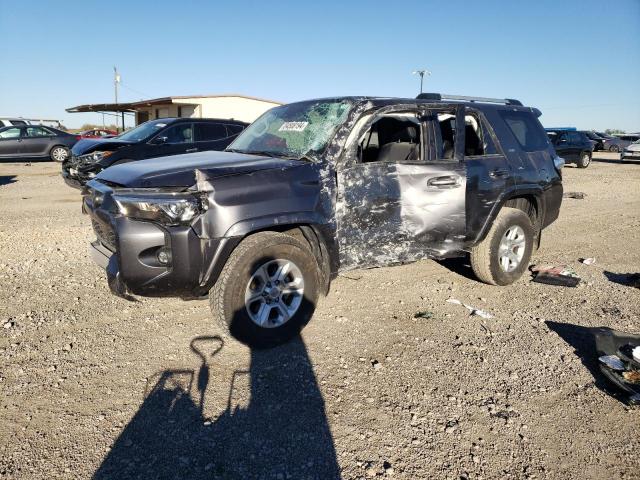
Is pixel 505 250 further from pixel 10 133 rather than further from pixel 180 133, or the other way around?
pixel 10 133

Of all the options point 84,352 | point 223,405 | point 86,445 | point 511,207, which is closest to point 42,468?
point 86,445

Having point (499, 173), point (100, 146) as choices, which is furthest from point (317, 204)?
point (100, 146)

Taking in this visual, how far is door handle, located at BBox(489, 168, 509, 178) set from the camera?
15.5 ft

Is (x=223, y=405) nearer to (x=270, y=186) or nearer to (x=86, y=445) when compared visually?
(x=86, y=445)

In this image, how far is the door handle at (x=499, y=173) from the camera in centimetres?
474

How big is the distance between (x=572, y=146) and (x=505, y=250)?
18.7 meters

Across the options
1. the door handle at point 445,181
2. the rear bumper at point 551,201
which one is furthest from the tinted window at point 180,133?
the rear bumper at point 551,201

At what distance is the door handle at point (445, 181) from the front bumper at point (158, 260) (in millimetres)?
1992

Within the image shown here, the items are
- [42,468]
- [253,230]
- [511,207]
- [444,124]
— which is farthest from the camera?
[511,207]

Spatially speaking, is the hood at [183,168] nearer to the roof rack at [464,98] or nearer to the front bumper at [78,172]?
the roof rack at [464,98]

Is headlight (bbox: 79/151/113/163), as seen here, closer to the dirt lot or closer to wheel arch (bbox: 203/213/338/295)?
the dirt lot

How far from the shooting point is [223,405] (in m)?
2.91

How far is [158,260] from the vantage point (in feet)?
10.6

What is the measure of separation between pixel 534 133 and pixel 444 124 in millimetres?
1371
